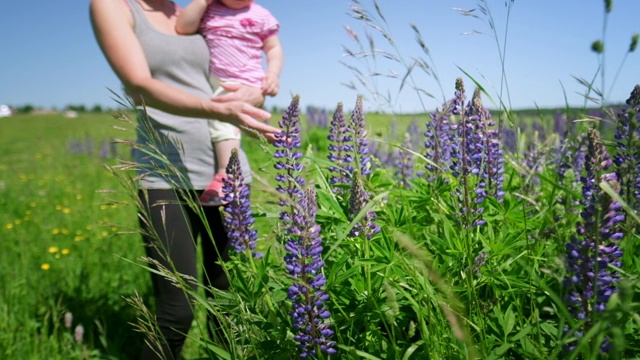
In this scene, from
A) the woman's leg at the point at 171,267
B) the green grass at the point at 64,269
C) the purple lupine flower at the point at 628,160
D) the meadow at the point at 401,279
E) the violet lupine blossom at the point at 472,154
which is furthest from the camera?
the green grass at the point at 64,269

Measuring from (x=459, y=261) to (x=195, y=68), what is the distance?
1.79m

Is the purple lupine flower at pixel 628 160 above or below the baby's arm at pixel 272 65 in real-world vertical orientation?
below

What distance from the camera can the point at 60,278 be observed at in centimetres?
A: 433

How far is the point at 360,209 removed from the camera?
1.67 metres

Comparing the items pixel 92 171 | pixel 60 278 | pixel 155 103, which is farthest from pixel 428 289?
pixel 92 171

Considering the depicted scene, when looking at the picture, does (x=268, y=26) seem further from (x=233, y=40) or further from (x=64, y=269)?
(x=64, y=269)

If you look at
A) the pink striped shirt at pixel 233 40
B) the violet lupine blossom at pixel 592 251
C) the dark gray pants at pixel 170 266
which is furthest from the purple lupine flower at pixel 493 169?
the pink striped shirt at pixel 233 40

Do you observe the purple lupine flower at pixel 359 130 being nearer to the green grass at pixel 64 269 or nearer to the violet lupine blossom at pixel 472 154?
the violet lupine blossom at pixel 472 154

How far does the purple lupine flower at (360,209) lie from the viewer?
1633mm

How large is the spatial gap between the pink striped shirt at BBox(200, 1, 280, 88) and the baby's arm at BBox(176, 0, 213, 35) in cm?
14

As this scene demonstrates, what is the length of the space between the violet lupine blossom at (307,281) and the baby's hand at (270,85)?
5.15 ft

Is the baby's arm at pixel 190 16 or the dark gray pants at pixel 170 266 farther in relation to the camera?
the baby's arm at pixel 190 16

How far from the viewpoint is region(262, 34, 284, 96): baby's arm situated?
3.08 meters

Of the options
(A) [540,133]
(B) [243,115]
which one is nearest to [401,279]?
(B) [243,115]
